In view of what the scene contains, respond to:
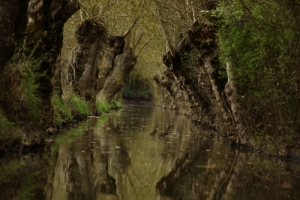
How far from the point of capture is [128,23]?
38.1 meters

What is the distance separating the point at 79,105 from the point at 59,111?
6924 mm

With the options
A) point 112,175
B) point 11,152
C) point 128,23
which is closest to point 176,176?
point 112,175

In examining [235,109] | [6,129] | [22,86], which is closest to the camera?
[6,129]

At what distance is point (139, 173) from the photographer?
11.4 meters

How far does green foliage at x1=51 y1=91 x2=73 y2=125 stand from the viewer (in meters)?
20.4

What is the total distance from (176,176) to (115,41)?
2394 cm

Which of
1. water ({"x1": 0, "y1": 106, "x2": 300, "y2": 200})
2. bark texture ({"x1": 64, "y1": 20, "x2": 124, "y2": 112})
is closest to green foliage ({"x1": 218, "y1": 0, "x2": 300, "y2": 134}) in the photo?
water ({"x1": 0, "y1": 106, "x2": 300, "y2": 200})

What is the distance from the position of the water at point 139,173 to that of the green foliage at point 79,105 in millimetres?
10536

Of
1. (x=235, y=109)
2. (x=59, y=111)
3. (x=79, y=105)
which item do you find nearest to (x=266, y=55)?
(x=235, y=109)

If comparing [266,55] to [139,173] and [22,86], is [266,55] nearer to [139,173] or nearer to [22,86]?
[139,173]

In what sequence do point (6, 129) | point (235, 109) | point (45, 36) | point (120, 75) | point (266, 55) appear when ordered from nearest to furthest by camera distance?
point (6, 129) → point (266, 55) → point (45, 36) → point (235, 109) → point (120, 75)

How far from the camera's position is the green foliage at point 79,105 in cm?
2758

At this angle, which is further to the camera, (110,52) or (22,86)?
(110,52)

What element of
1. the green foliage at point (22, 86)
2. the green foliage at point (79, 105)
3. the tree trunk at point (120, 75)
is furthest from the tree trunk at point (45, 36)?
the tree trunk at point (120, 75)
